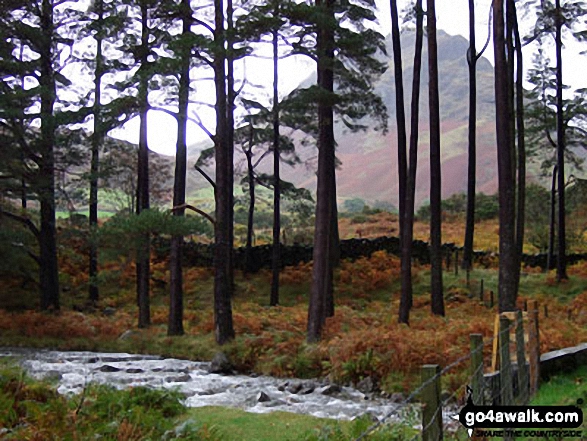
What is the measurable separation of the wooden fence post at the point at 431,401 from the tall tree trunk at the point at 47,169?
59.3 ft

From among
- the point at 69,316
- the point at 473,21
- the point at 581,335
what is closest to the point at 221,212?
the point at 69,316

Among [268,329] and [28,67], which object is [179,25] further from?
[268,329]

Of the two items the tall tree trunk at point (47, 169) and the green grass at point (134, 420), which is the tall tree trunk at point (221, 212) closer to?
the tall tree trunk at point (47, 169)

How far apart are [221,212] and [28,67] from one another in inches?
367

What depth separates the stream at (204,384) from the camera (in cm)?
1111

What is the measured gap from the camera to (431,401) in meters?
4.27

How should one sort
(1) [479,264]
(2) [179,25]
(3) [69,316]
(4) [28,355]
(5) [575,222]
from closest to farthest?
(4) [28,355], (2) [179,25], (3) [69,316], (1) [479,264], (5) [575,222]

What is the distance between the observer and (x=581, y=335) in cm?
1326

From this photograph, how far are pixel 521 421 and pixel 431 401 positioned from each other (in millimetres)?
1878

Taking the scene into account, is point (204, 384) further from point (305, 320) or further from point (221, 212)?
point (305, 320)

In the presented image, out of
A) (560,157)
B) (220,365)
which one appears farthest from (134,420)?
(560,157)

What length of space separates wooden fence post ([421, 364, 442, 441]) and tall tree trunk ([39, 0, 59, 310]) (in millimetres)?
18075

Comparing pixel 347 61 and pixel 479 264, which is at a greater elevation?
pixel 347 61

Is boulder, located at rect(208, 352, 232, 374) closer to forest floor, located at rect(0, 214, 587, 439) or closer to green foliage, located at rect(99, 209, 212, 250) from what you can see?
forest floor, located at rect(0, 214, 587, 439)
